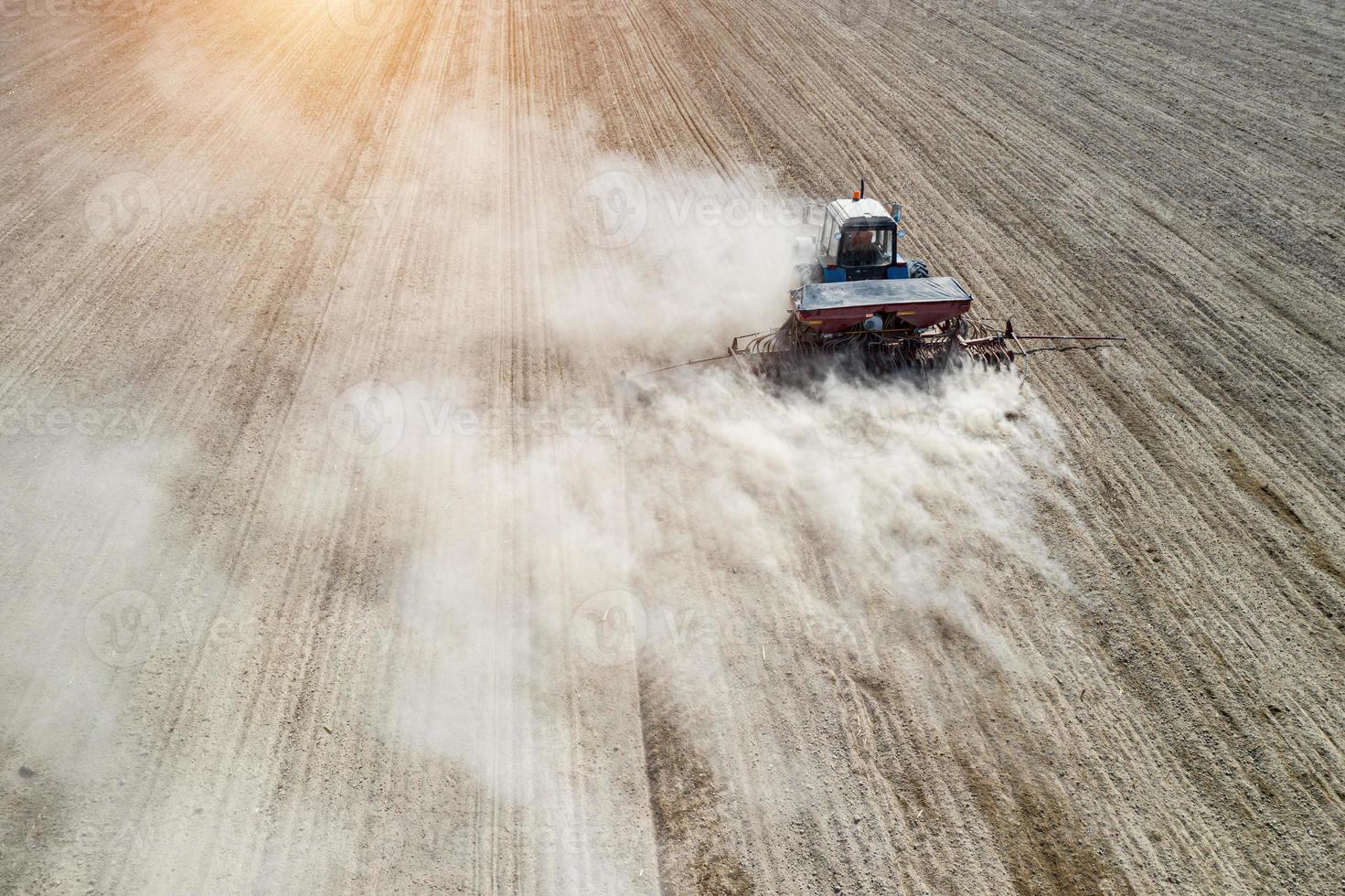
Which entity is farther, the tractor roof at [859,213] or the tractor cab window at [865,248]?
the tractor cab window at [865,248]

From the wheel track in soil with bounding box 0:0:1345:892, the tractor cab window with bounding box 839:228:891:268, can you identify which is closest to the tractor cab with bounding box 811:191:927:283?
the tractor cab window with bounding box 839:228:891:268

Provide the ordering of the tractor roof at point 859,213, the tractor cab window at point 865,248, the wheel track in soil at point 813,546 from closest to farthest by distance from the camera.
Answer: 1. the wheel track in soil at point 813,546
2. the tractor roof at point 859,213
3. the tractor cab window at point 865,248

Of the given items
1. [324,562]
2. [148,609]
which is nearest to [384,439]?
[324,562]

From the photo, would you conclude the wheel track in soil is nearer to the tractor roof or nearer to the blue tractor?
the blue tractor

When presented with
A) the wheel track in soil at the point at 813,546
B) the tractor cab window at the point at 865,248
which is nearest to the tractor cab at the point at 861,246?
the tractor cab window at the point at 865,248

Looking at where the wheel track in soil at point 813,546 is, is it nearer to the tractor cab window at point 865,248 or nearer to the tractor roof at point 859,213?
the tractor cab window at point 865,248

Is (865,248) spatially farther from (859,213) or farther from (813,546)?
(813,546)

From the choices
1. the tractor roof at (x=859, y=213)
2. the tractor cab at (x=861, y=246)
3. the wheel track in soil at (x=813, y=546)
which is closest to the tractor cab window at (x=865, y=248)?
the tractor cab at (x=861, y=246)

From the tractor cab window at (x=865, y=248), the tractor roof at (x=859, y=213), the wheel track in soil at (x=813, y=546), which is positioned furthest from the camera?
the tractor cab window at (x=865, y=248)

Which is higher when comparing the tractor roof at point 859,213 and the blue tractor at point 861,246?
the tractor roof at point 859,213
